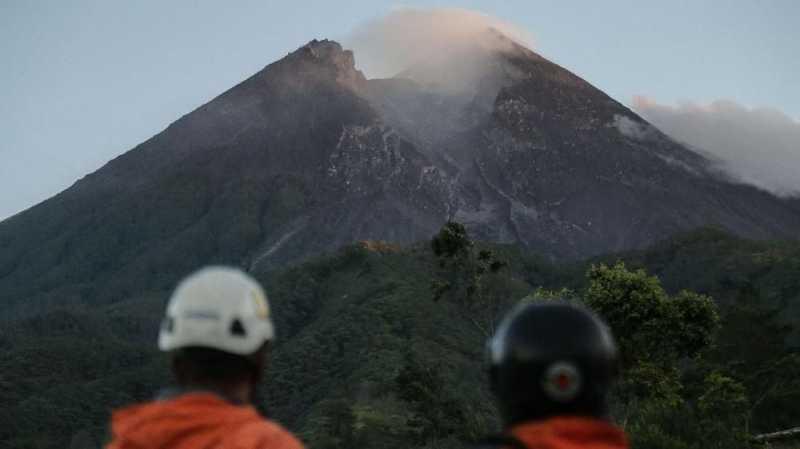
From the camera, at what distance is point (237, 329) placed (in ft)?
10.9

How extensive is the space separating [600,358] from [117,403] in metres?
111

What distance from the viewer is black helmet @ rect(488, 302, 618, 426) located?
2732mm

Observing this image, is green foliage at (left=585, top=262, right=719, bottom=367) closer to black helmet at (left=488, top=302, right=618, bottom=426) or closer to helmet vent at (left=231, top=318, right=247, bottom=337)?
helmet vent at (left=231, top=318, right=247, bottom=337)

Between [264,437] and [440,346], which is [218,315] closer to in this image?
[264,437]

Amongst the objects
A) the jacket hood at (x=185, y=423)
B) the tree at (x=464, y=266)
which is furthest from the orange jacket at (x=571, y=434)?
the tree at (x=464, y=266)

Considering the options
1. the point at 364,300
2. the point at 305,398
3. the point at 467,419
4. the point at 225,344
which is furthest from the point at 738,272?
the point at 225,344

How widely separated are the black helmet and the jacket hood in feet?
2.98

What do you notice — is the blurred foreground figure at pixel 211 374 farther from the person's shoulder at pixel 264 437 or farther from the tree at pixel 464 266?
the tree at pixel 464 266

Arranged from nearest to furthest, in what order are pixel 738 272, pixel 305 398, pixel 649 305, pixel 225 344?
pixel 225 344
pixel 649 305
pixel 305 398
pixel 738 272

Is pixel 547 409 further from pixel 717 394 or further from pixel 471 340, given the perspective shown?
pixel 471 340

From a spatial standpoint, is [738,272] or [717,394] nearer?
[717,394]

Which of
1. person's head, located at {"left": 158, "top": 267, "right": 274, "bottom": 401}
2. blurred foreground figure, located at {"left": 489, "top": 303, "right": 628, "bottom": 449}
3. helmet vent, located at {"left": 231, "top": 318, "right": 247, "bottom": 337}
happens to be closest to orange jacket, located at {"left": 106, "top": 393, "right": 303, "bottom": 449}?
person's head, located at {"left": 158, "top": 267, "right": 274, "bottom": 401}

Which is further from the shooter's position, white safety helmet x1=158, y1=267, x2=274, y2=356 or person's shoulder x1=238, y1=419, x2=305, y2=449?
white safety helmet x1=158, y1=267, x2=274, y2=356

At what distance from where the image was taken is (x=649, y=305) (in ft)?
108
